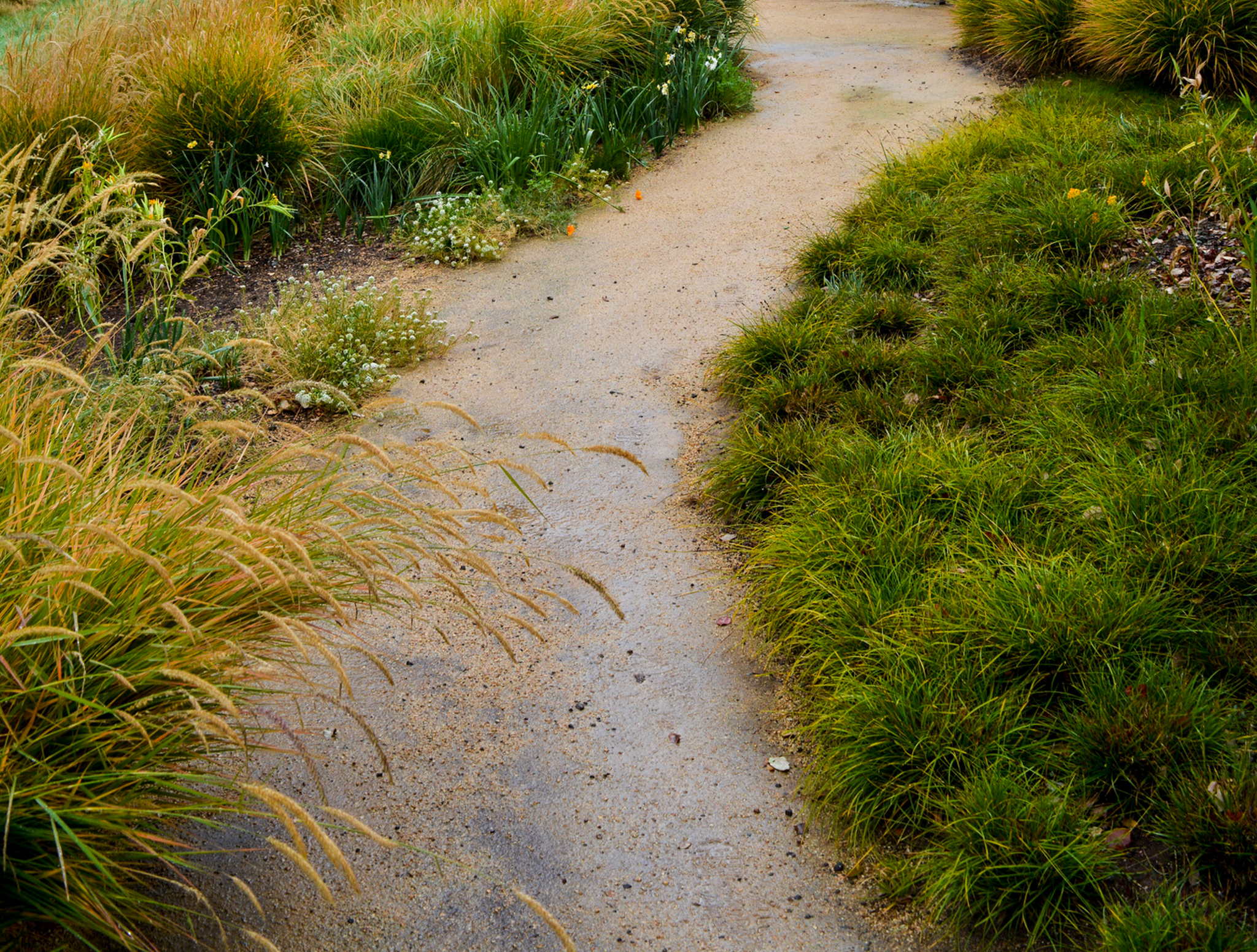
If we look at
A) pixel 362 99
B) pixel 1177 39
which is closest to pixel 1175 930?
pixel 1177 39

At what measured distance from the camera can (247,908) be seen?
2256 millimetres

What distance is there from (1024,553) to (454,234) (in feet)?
13.7

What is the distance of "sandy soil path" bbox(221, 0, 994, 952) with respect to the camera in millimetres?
2320

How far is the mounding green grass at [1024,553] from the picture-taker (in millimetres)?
2199

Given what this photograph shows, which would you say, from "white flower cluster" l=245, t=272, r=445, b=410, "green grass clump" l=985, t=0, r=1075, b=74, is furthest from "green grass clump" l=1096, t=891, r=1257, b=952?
"green grass clump" l=985, t=0, r=1075, b=74

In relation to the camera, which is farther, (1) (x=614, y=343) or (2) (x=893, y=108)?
(2) (x=893, y=108)

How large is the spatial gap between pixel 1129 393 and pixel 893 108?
189 inches

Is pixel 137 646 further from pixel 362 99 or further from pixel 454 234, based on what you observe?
pixel 362 99

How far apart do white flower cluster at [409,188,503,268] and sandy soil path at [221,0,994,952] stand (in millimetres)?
197

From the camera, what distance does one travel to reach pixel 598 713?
9.66 ft

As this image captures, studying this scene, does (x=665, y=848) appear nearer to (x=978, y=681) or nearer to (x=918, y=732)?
(x=918, y=732)

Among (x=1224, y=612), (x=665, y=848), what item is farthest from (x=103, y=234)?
(x=1224, y=612)

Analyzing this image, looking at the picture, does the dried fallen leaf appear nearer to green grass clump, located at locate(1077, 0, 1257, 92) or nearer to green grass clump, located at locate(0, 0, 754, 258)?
green grass clump, located at locate(0, 0, 754, 258)

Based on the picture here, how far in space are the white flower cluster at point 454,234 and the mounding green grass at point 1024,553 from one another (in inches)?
84.2
